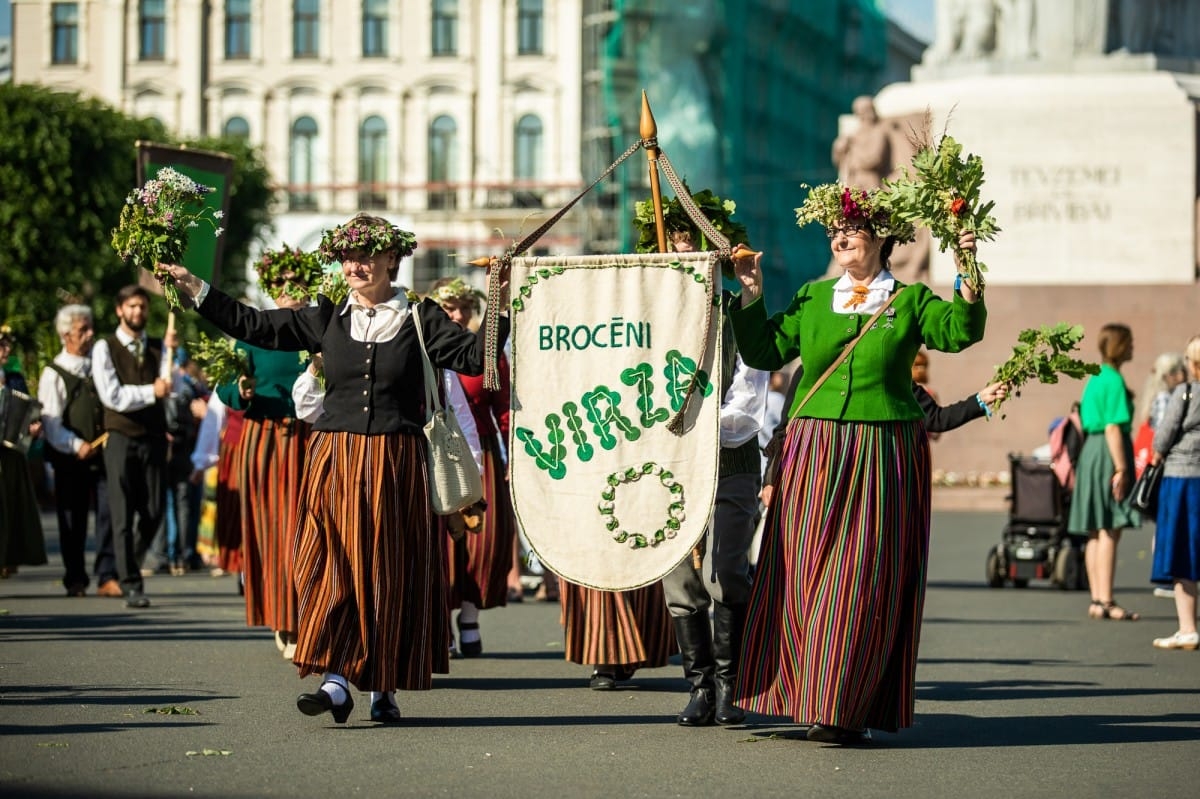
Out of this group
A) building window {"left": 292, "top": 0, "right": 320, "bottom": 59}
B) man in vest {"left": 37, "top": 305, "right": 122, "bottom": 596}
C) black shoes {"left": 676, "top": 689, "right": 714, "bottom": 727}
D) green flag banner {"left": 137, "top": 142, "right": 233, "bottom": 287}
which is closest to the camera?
black shoes {"left": 676, "top": 689, "right": 714, "bottom": 727}

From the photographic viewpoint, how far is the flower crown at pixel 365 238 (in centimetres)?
927

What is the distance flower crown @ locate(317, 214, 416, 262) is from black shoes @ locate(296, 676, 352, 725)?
1698mm

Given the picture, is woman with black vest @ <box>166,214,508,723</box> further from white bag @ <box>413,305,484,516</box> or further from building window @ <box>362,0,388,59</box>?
building window @ <box>362,0,388,59</box>

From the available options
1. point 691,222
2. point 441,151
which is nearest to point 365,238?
point 691,222

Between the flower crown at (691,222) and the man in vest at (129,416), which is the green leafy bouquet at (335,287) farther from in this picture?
the man in vest at (129,416)

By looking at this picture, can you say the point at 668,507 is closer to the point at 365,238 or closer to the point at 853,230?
the point at 853,230

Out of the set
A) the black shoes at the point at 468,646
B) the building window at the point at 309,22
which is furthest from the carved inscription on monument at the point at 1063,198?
the building window at the point at 309,22

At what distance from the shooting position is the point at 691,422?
8891 millimetres

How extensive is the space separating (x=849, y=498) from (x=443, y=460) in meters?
1.64

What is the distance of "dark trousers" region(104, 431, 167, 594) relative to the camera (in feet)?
49.0

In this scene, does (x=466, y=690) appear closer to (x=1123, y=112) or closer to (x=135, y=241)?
(x=135, y=241)

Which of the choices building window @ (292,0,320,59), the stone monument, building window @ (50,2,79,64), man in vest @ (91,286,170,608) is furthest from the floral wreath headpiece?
building window @ (50,2,79,64)

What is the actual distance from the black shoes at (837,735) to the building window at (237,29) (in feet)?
238

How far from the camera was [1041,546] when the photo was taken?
18.2 m
